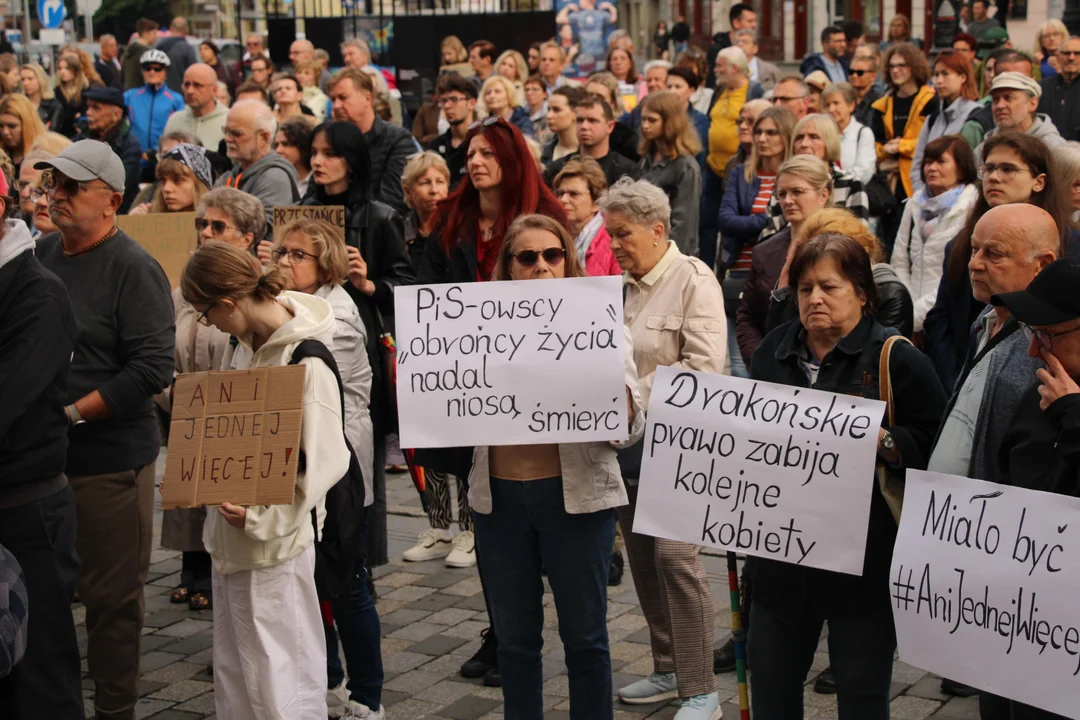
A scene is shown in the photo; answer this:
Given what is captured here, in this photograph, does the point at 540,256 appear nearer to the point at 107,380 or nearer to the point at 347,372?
the point at 347,372

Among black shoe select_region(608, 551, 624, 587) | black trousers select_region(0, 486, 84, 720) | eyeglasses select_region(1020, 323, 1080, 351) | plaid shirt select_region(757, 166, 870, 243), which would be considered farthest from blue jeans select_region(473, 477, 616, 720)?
plaid shirt select_region(757, 166, 870, 243)

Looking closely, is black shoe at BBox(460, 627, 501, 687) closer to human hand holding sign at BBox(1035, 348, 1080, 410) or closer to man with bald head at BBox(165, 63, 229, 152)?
human hand holding sign at BBox(1035, 348, 1080, 410)

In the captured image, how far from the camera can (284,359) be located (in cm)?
467

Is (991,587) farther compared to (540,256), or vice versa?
(540,256)

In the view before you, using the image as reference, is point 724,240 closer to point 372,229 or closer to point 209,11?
point 372,229

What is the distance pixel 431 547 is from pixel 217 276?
10.6 feet

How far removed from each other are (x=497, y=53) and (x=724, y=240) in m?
10.6

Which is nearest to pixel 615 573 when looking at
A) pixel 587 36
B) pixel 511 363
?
pixel 511 363

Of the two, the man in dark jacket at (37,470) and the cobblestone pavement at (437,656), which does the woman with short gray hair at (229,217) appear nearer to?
the man in dark jacket at (37,470)

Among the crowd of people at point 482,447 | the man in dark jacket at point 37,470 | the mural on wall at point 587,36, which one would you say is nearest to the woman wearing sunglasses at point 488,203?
the crowd of people at point 482,447

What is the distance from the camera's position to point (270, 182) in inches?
311

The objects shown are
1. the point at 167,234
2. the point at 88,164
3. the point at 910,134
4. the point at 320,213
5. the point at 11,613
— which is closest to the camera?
the point at 11,613

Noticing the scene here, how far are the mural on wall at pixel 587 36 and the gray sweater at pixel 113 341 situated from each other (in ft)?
47.0

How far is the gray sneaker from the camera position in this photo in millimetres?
5500
